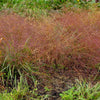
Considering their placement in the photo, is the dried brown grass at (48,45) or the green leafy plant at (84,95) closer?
the green leafy plant at (84,95)

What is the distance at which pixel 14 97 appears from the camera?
2348 mm

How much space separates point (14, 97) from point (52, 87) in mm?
623

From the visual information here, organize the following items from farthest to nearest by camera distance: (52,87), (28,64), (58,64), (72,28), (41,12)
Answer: (41,12), (72,28), (58,64), (28,64), (52,87)

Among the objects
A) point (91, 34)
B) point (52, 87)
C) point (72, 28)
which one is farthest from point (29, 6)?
point (52, 87)

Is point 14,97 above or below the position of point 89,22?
below

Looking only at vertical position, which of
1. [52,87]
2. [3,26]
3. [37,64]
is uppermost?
[3,26]

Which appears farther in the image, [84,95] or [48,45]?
[48,45]

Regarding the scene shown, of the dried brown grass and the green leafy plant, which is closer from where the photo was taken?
the green leafy plant

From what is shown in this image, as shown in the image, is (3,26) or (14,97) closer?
(14,97)

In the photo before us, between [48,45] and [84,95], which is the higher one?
[48,45]

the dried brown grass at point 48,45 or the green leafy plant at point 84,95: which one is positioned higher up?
the dried brown grass at point 48,45

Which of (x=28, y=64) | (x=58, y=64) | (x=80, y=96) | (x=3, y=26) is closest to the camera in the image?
(x=80, y=96)

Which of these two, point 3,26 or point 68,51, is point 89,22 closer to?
point 68,51

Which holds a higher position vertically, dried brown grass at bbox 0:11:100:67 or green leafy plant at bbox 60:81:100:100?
dried brown grass at bbox 0:11:100:67
